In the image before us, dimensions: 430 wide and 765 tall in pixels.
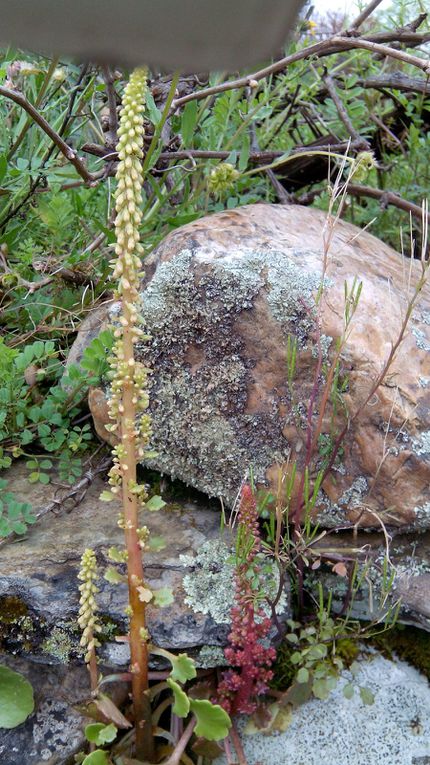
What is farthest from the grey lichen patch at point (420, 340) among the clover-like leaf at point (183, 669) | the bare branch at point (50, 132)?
the bare branch at point (50, 132)

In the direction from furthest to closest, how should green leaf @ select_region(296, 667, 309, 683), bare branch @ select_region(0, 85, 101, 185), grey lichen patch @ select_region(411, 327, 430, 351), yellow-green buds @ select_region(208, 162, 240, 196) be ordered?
1. yellow-green buds @ select_region(208, 162, 240, 196)
2. bare branch @ select_region(0, 85, 101, 185)
3. grey lichen patch @ select_region(411, 327, 430, 351)
4. green leaf @ select_region(296, 667, 309, 683)

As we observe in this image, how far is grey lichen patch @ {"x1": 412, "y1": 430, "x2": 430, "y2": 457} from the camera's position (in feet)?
6.42

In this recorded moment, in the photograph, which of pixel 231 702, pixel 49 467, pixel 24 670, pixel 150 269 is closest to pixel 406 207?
pixel 150 269

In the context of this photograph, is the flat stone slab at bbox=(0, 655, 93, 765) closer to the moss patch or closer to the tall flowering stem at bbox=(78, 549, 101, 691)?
the tall flowering stem at bbox=(78, 549, 101, 691)

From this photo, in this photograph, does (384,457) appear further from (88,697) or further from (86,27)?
(86,27)

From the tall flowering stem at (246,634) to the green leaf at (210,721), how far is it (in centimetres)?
17

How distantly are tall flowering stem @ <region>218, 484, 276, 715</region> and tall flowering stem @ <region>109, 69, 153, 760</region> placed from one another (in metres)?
0.23

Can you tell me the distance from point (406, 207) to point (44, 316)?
1.63m

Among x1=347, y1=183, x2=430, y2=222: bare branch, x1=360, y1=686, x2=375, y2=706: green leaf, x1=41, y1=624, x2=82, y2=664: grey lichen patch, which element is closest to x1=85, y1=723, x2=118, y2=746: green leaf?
x1=41, y1=624, x2=82, y2=664: grey lichen patch

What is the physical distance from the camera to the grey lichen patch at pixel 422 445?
1.96 metres

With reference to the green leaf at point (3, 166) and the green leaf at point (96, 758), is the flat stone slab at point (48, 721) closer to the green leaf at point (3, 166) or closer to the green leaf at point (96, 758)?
the green leaf at point (96, 758)

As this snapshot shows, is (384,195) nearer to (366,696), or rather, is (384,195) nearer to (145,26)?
(366,696)

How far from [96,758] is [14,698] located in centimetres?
35

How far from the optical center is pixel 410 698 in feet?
6.66
